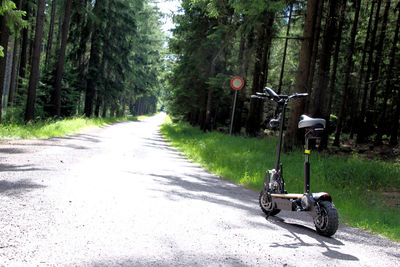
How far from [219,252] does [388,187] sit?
7.58 meters

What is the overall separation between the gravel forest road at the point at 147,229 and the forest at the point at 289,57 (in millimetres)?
7934

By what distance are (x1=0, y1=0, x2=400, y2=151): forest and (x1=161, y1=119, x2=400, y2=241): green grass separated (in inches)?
94.7

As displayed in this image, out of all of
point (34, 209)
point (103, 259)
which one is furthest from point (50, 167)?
point (103, 259)

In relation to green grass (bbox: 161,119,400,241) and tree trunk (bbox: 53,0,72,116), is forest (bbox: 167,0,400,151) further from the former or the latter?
tree trunk (bbox: 53,0,72,116)

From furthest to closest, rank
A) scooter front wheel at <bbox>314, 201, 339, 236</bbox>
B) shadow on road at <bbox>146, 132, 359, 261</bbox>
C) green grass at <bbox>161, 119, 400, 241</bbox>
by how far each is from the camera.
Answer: green grass at <bbox>161, 119, 400, 241</bbox> < scooter front wheel at <bbox>314, 201, 339, 236</bbox> < shadow on road at <bbox>146, 132, 359, 261</bbox>

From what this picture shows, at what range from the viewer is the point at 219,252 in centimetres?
326

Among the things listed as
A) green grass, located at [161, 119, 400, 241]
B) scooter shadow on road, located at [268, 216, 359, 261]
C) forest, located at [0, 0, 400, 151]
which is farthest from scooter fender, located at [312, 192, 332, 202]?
forest, located at [0, 0, 400, 151]

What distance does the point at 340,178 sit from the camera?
8883 millimetres

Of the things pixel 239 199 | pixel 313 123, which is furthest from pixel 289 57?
pixel 313 123

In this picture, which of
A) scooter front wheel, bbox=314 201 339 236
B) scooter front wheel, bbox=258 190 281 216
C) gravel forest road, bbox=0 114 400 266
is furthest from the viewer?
scooter front wheel, bbox=258 190 281 216

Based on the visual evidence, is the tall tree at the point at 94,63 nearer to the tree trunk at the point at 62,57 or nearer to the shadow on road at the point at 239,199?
the tree trunk at the point at 62,57

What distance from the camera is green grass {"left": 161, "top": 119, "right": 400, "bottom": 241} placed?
5846 millimetres

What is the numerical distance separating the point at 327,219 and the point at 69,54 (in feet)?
94.1

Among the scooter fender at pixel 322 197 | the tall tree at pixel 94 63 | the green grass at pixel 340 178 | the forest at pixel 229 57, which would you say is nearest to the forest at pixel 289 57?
the forest at pixel 229 57
